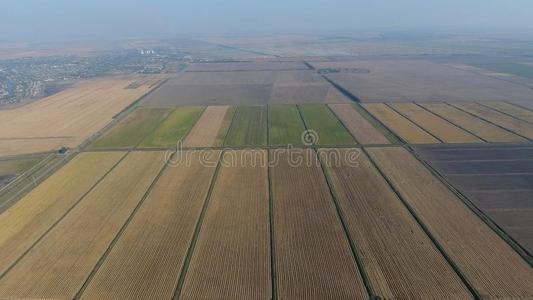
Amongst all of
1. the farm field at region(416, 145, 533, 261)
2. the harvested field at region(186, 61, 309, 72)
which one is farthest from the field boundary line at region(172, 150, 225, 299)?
the harvested field at region(186, 61, 309, 72)

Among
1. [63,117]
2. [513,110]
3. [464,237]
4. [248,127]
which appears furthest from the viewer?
[63,117]

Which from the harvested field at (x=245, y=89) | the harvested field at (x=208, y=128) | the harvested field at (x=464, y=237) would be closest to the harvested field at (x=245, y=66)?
the harvested field at (x=245, y=89)

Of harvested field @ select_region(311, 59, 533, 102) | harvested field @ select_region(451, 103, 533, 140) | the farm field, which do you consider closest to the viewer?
the farm field

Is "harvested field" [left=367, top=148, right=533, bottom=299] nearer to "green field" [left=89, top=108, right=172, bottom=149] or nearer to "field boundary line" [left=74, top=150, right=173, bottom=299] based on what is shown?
"field boundary line" [left=74, top=150, right=173, bottom=299]

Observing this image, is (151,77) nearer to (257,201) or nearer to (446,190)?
(257,201)

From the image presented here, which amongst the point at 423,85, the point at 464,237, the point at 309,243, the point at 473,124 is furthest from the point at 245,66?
the point at 464,237

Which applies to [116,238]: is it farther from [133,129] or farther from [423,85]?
[423,85]
